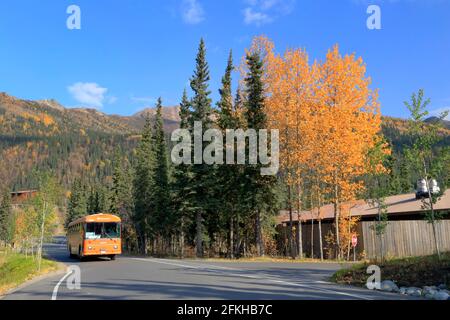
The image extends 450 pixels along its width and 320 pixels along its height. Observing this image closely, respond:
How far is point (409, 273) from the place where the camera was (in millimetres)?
12875

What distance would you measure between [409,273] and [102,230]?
2263cm

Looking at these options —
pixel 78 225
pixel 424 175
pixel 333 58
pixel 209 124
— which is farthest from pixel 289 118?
pixel 78 225

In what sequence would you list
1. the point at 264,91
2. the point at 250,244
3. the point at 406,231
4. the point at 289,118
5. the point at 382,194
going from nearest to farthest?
the point at 382,194
the point at 406,231
the point at 289,118
the point at 264,91
the point at 250,244

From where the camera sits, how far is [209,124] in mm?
36406

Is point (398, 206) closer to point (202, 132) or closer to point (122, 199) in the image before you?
point (202, 132)

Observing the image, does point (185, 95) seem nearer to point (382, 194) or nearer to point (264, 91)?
point (264, 91)

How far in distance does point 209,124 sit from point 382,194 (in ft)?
72.1

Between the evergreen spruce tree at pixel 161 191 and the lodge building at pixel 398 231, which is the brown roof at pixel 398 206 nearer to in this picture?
the lodge building at pixel 398 231

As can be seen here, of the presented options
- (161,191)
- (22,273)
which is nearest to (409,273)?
(22,273)

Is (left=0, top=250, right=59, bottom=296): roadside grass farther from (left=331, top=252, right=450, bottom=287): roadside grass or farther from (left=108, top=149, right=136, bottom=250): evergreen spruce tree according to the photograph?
(left=108, top=149, right=136, bottom=250): evergreen spruce tree

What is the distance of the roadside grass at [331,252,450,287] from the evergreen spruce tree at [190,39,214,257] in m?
20.4

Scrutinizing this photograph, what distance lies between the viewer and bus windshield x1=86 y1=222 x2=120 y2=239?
29.4 meters

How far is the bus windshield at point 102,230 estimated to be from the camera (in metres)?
29.4

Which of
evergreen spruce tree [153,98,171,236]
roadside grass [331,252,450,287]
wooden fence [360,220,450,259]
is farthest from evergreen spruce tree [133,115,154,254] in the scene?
roadside grass [331,252,450,287]
